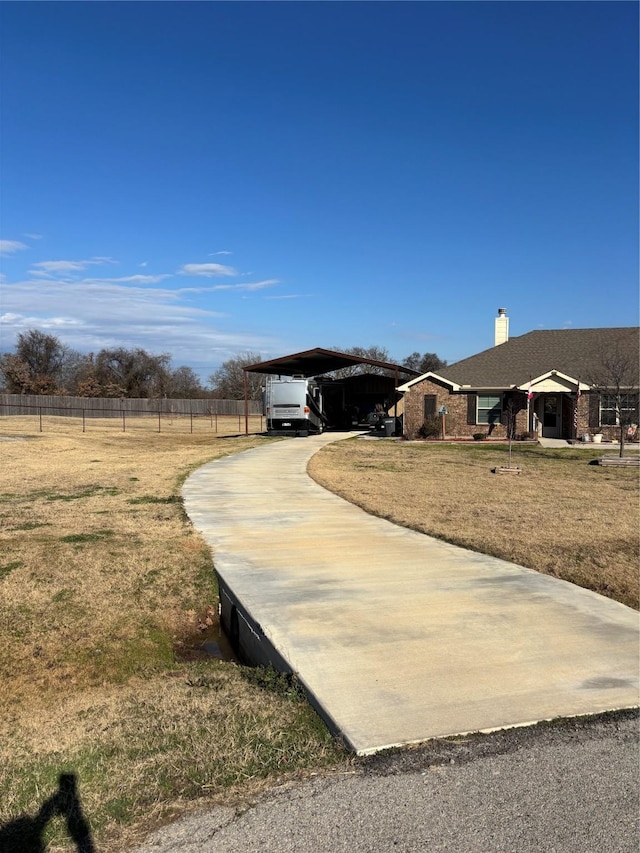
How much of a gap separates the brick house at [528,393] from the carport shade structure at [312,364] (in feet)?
7.39

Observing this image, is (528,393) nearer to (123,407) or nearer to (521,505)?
(521,505)

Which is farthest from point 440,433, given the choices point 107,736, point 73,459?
point 107,736

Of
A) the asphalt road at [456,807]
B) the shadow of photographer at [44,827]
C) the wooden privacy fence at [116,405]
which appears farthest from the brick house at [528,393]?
the wooden privacy fence at [116,405]

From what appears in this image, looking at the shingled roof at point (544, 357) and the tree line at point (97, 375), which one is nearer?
the shingled roof at point (544, 357)

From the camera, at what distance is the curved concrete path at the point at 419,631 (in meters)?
3.83

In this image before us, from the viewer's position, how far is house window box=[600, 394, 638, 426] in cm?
2197

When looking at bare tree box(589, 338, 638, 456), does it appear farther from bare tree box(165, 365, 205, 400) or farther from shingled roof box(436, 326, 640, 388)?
bare tree box(165, 365, 205, 400)

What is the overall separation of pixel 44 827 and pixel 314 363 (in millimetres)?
35564

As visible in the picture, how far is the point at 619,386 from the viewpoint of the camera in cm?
2377

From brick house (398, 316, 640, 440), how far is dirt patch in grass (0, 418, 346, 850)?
71.2 ft

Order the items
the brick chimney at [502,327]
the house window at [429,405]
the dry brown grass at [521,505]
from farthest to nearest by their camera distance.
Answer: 1. the brick chimney at [502,327]
2. the house window at [429,405]
3. the dry brown grass at [521,505]

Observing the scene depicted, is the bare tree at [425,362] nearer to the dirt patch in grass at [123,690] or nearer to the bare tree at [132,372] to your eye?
the bare tree at [132,372]

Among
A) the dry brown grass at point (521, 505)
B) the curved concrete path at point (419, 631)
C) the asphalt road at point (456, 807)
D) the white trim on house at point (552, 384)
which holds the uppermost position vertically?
the white trim on house at point (552, 384)

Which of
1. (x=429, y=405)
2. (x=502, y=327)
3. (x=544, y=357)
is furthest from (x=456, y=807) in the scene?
(x=502, y=327)
